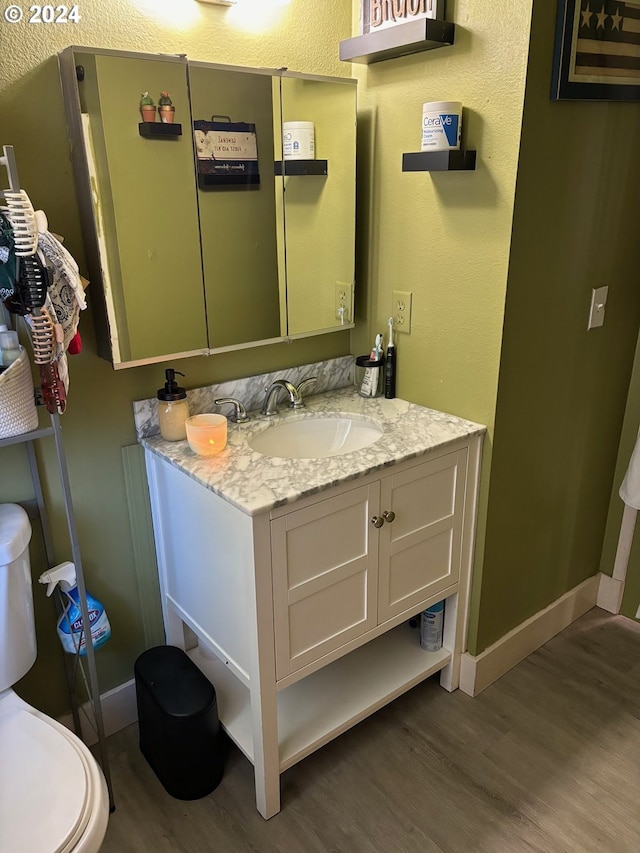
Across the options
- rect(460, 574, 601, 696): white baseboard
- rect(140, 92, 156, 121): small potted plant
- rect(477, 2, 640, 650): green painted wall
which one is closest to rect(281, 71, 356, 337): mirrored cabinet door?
rect(140, 92, 156, 121): small potted plant

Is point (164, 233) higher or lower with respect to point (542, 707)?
higher

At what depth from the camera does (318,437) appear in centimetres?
193

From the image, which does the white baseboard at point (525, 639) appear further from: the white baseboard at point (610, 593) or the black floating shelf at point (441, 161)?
the black floating shelf at point (441, 161)

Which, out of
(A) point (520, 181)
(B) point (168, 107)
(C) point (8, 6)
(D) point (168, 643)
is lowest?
(D) point (168, 643)

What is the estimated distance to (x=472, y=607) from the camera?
1.98m

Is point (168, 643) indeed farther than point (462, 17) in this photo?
Yes

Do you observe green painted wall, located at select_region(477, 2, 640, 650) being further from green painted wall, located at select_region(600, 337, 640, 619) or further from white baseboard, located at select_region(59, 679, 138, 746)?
white baseboard, located at select_region(59, 679, 138, 746)

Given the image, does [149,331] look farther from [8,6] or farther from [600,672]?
[600,672]

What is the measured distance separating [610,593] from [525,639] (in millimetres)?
459

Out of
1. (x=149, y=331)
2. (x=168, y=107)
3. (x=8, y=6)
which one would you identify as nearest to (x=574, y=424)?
(x=149, y=331)

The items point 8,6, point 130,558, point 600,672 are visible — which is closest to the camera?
point 8,6

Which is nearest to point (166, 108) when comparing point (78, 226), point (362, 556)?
point (78, 226)

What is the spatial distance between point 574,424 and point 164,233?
4.32 ft

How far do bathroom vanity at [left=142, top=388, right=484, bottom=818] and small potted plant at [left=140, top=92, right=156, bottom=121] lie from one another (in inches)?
30.6
